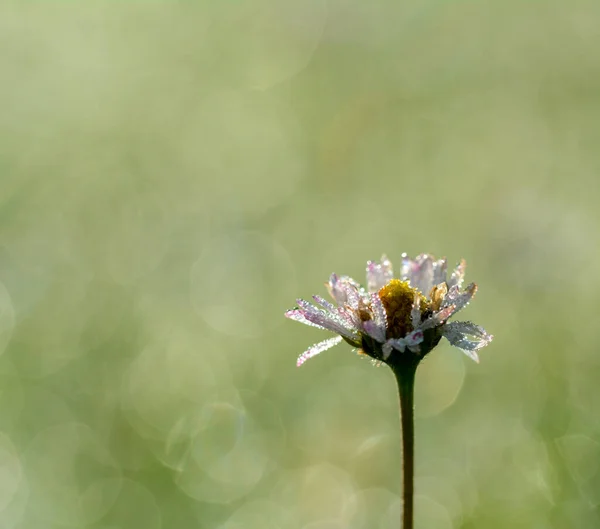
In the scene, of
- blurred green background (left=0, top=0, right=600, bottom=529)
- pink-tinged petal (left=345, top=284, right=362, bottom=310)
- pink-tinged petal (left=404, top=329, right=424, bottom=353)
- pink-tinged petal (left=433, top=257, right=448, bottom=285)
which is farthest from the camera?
blurred green background (left=0, top=0, right=600, bottom=529)

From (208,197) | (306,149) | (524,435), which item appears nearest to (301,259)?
(208,197)

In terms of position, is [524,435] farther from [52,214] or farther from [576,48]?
[576,48]

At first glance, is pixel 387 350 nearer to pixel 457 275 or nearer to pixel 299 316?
pixel 299 316

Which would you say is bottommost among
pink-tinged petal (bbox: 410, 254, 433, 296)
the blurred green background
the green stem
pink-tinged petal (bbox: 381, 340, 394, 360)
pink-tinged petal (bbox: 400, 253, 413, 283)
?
the green stem

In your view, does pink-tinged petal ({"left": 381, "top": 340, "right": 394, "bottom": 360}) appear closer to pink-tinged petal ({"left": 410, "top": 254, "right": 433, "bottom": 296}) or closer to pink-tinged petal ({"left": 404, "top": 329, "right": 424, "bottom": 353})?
pink-tinged petal ({"left": 404, "top": 329, "right": 424, "bottom": 353})

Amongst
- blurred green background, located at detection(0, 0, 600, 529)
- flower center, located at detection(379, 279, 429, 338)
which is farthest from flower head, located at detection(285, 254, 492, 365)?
blurred green background, located at detection(0, 0, 600, 529)

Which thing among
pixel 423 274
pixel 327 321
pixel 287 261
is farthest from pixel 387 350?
pixel 287 261

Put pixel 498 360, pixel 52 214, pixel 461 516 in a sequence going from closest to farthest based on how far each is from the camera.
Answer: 1. pixel 461 516
2. pixel 498 360
3. pixel 52 214
